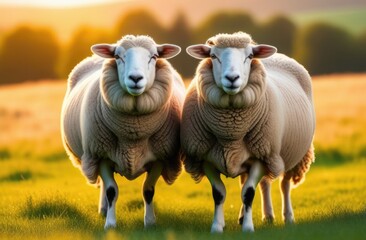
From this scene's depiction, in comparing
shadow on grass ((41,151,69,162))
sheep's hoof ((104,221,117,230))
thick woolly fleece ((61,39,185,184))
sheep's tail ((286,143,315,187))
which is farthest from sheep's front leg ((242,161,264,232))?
shadow on grass ((41,151,69,162))

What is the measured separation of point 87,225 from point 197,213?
1752 millimetres

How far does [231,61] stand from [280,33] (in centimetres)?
4677

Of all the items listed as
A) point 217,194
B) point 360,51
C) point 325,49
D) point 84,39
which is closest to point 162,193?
point 217,194

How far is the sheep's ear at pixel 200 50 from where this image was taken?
31.3 feet

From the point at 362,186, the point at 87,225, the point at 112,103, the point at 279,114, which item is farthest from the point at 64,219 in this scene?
the point at 362,186

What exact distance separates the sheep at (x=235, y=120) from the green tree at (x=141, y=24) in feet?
147

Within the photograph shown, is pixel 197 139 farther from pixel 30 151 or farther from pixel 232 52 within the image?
pixel 30 151

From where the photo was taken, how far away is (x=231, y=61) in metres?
9.07

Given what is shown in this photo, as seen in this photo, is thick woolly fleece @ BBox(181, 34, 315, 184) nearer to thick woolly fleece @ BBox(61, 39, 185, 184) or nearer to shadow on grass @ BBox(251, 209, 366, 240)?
thick woolly fleece @ BBox(61, 39, 185, 184)

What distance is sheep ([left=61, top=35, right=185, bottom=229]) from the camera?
938 centimetres

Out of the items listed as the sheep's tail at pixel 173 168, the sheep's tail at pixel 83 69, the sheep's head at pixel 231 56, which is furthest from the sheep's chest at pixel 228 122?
the sheep's tail at pixel 83 69

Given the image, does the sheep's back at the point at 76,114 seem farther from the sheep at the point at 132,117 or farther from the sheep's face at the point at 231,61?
the sheep's face at the point at 231,61

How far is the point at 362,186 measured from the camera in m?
15.9

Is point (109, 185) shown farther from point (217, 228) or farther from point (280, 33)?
point (280, 33)
